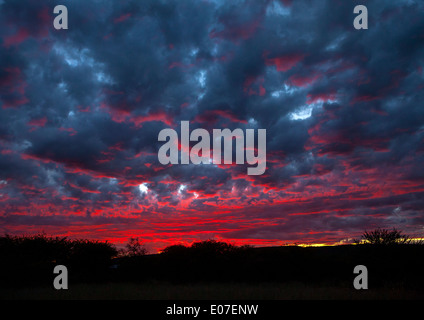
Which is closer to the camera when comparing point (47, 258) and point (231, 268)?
point (231, 268)

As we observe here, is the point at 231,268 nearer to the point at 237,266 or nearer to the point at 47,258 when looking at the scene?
the point at 237,266

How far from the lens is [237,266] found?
27.8 meters

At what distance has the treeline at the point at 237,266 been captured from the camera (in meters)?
26.5

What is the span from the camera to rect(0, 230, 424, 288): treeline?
2655 cm

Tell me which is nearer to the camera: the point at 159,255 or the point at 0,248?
the point at 159,255

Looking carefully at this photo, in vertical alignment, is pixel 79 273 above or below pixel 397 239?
below

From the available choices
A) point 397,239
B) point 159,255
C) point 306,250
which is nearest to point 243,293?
point 306,250

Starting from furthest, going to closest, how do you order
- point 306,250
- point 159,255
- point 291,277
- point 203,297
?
point 159,255 < point 306,250 < point 291,277 < point 203,297

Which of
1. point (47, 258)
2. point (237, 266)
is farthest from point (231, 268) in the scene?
point (47, 258)
